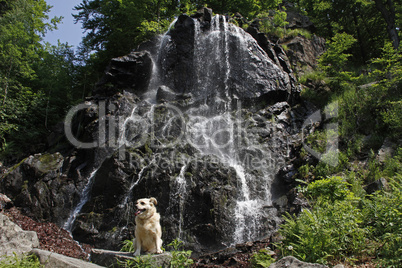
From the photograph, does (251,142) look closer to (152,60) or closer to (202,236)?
(202,236)

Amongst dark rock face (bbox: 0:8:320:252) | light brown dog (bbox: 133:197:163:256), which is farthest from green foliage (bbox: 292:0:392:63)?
light brown dog (bbox: 133:197:163:256)

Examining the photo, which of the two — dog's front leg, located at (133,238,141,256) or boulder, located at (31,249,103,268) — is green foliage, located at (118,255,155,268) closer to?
dog's front leg, located at (133,238,141,256)

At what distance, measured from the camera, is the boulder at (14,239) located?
22.1 ft

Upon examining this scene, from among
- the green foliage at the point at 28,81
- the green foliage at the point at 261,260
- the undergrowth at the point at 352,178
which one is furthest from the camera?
the green foliage at the point at 28,81

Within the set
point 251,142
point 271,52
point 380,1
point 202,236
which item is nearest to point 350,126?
point 251,142

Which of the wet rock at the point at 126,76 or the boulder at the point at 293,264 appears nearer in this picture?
the boulder at the point at 293,264

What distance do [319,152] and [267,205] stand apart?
305 cm

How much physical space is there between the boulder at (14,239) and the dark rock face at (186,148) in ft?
8.99

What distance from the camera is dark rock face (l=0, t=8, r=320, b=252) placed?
9836 mm

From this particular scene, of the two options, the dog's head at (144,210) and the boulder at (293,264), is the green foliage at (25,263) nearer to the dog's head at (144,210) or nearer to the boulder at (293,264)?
the dog's head at (144,210)

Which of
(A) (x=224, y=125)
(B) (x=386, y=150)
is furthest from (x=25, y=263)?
(B) (x=386, y=150)

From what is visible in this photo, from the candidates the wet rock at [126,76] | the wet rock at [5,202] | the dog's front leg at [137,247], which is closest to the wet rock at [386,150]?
the dog's front leg at [137,247]

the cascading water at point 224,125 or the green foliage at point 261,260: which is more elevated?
the cascading water at point 224,125

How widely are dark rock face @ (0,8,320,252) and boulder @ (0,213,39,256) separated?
274cm
